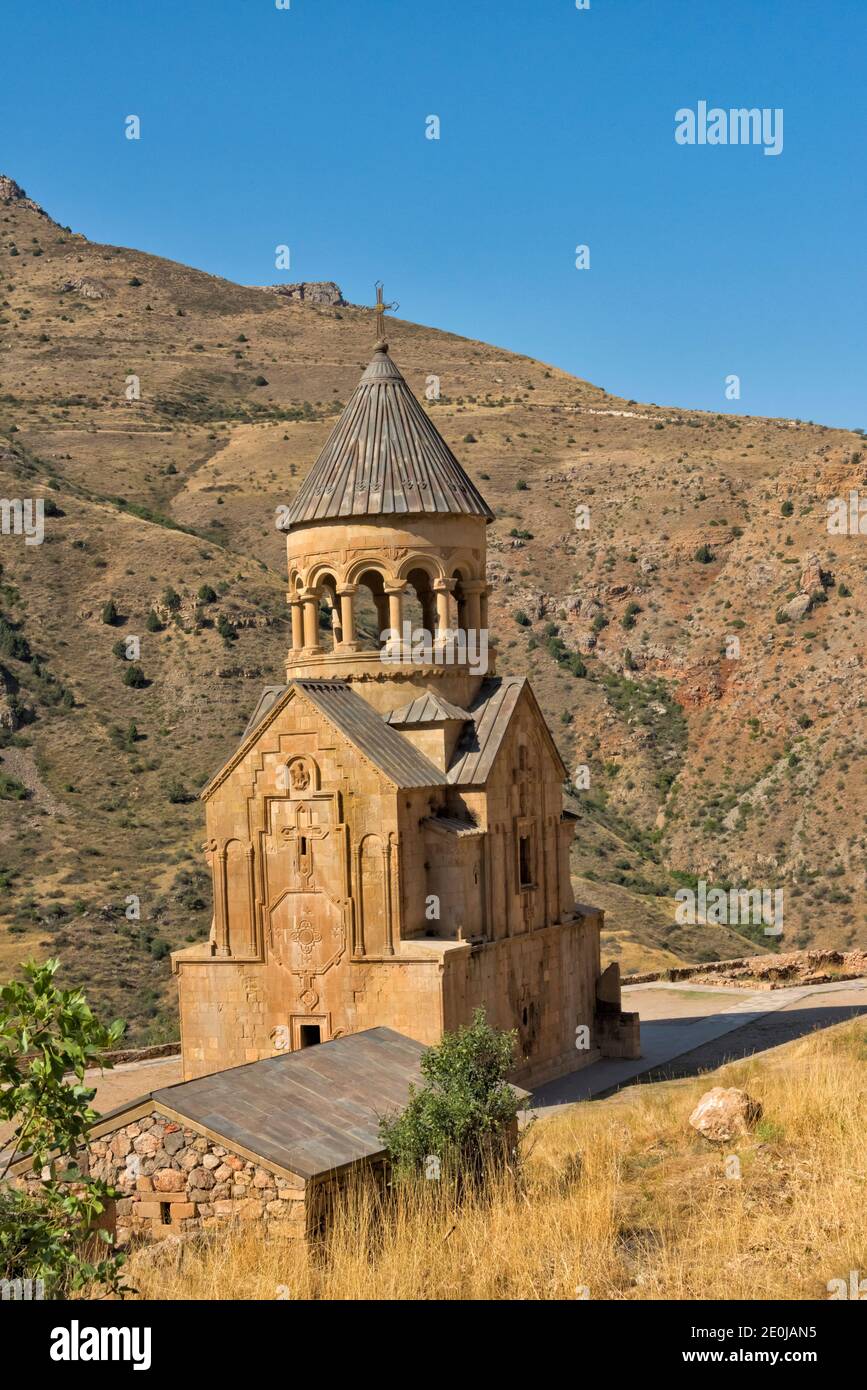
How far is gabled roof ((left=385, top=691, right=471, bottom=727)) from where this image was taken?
74.4 ft

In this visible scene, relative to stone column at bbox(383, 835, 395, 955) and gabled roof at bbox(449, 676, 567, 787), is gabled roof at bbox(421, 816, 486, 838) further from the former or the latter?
stone column at bbox(383, 835, 395, 955)

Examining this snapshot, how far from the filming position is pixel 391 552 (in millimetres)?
23297

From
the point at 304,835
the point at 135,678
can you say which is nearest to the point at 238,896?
the point at 304,835

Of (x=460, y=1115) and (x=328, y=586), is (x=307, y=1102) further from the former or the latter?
(x=328, y=586)

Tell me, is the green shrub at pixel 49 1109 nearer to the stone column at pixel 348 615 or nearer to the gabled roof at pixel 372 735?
the gabled roof at pixel 372 735

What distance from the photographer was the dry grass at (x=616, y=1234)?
34.7 feet

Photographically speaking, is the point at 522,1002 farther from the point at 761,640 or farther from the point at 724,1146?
the point at 761,640

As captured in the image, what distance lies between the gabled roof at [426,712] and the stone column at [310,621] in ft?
5.66

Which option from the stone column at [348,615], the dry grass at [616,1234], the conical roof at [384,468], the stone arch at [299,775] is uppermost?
the conical roof at [384,468]

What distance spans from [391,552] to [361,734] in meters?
3.08

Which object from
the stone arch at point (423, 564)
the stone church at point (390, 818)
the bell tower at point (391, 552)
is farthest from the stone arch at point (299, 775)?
the stone arch at point (423, 564)

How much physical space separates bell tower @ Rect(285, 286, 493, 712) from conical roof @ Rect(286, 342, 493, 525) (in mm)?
21
